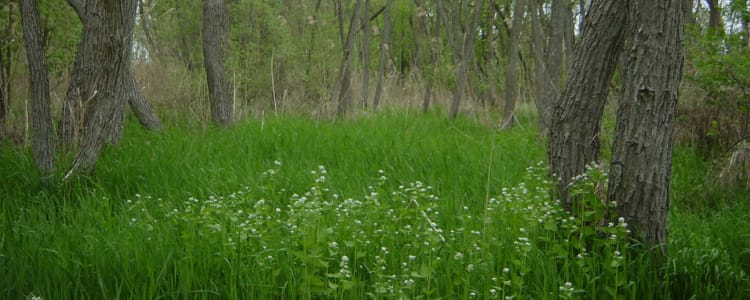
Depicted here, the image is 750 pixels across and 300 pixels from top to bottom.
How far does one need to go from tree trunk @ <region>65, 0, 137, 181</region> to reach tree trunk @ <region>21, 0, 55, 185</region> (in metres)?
0.21

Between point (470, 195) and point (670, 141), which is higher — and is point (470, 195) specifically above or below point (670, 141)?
below

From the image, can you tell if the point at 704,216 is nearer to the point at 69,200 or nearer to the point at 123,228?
the point at 123,228

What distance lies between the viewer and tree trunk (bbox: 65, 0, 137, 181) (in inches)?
206

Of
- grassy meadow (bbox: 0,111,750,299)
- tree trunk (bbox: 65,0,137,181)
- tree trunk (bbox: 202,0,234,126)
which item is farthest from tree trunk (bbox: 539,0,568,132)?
tree trunk (bbox: 65,0,137,181)

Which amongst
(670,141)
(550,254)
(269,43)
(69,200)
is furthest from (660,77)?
(269,43)

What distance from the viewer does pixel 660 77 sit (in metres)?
3.27

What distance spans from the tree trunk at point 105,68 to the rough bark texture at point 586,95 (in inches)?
136

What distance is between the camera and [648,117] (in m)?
3.32

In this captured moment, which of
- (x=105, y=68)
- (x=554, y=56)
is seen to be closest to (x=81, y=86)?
(x=105, y=68)

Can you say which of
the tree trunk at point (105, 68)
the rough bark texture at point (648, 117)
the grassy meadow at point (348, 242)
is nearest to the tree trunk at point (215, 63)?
the grassy meadow at point (348, 242)

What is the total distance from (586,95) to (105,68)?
3755mm

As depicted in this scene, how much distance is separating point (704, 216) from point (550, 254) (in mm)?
1807

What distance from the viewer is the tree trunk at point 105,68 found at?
5234mm

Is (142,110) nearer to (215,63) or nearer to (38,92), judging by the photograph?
(215,63)
